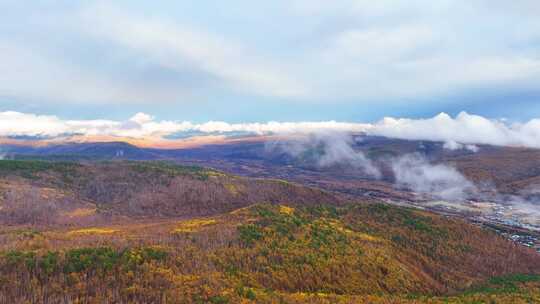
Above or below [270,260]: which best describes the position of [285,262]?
below

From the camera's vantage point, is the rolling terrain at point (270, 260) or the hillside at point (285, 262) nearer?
the hillside at point (285, 262)

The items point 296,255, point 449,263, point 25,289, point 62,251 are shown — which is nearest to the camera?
point 25,289

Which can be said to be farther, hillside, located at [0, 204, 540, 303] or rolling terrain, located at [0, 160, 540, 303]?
rolling terrain, located at [0, 160, 540, 303]

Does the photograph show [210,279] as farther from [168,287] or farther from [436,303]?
[436,303]

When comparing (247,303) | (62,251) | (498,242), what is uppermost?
(62,251)

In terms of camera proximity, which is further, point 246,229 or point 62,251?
point 246,229

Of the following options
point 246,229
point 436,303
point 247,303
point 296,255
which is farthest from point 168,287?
point 436,303

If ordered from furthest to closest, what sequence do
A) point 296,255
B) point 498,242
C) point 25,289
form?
1. point 498,242
2. point 296,255
3. point 25,289

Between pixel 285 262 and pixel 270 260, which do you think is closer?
pixel 285 262
